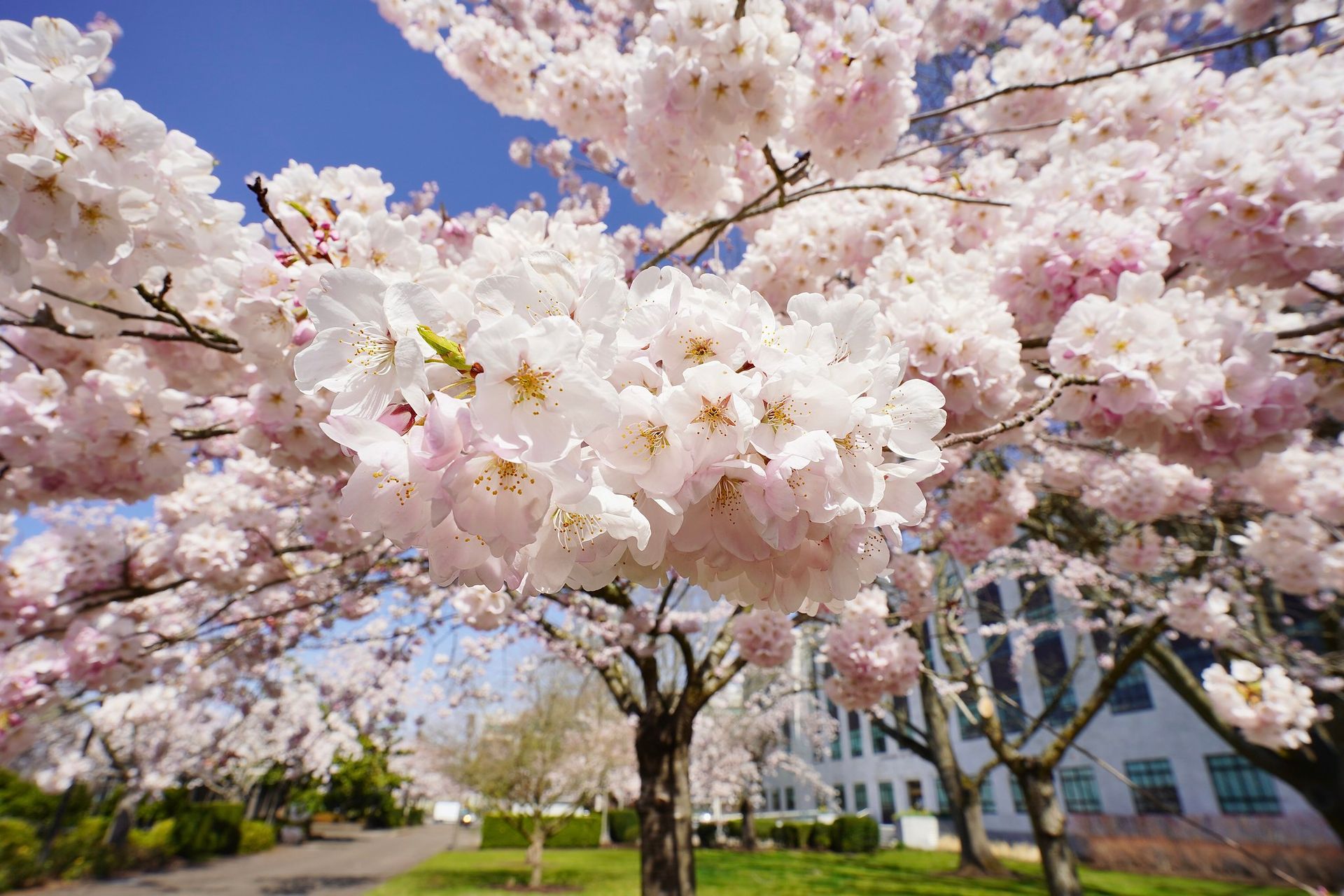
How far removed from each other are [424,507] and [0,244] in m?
1.67

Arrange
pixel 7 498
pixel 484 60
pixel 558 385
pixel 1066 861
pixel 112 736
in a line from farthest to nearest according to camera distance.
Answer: pixel 112 736
pixel 1066 861
pixel 484 60
pixel 7 498
pixel 558 385

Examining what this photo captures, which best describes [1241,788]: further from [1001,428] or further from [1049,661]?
[1001,428]

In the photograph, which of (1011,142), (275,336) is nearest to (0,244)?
(275,336)

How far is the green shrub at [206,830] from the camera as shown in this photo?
57.4 ft

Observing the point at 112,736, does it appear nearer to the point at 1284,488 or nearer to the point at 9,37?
the point at 9,37

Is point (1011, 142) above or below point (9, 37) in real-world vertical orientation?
above

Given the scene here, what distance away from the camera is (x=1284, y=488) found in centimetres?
485

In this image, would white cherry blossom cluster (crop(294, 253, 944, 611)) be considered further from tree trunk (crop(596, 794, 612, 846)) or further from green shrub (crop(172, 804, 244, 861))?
tree trunk (crop(596, 794, 612, 846))

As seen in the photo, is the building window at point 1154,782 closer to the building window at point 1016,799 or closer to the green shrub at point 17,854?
the building window at point 1016,799

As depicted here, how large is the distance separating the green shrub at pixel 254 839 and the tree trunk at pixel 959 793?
20.6 m

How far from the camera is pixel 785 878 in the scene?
14.1 metres

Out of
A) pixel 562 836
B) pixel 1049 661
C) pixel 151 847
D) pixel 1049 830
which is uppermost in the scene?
pixel 1049 661

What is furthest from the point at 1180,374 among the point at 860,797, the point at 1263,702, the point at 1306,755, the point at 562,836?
the point at 860,797

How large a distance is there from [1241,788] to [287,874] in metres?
23.9
